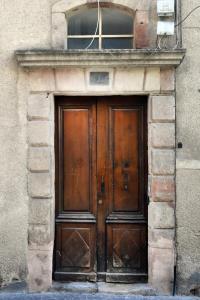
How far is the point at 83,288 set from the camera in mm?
5754

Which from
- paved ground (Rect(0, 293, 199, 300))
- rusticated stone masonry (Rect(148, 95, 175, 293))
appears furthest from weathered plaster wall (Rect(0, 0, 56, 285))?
rusticated stone masonry (Rect(148, 95, 175, 293))

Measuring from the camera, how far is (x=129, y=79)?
5637 millimetres

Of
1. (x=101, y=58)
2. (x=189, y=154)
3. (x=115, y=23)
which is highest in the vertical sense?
(x=115, y=23)

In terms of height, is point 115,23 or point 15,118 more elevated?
point 115,23

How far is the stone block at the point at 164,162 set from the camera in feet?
18.5

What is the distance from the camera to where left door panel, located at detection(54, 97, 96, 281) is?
5941 mm

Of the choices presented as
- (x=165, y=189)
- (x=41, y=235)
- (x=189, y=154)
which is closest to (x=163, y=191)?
(x=165, y=189)

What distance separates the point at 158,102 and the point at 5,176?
2.40 metres

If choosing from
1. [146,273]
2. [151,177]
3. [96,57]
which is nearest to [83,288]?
[146,273]

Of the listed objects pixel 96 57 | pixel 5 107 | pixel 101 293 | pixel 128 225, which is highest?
pixel 96 57

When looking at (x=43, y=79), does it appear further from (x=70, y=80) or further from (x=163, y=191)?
(x=163, y=191)

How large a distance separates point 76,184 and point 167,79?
78.4 inches

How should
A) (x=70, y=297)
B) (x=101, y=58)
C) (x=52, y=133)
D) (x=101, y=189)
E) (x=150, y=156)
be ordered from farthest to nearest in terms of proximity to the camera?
1. (x=101, y=189)
2. (x=52, y=133)
3. (x=150, y=156)
4. (x=70, y=297)
5. (x=101, y=58)

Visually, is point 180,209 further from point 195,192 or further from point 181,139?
point 181,139
